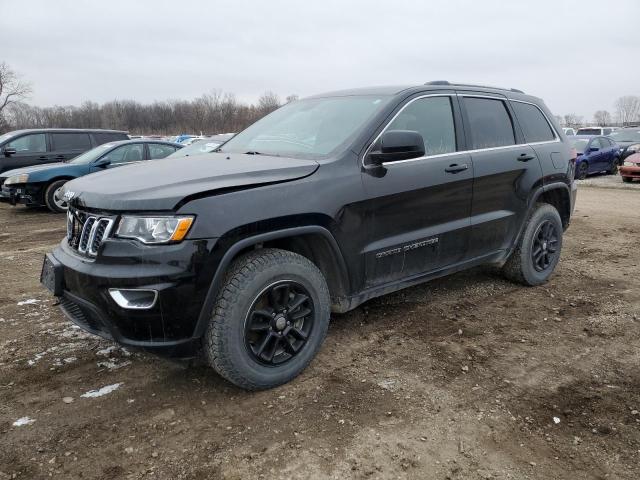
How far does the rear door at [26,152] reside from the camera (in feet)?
37.6

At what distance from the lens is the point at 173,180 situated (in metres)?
2.81

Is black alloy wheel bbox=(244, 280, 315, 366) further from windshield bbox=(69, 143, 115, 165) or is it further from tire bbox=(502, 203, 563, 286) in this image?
windshield bbox=(69, 143, 115, 165)

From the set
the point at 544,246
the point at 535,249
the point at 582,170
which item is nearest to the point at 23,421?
the point at 535,249

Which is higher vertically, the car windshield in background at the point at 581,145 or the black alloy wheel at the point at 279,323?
the car windshield in background at the point at 581,145

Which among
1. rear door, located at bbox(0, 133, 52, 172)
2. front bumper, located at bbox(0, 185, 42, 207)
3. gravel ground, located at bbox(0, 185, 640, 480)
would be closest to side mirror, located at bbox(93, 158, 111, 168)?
front bumper, located at bbox(0, 185, 42, 207)

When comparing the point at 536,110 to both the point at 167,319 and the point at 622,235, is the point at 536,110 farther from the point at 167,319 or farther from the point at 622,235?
the point at 167,319

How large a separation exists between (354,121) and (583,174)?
16530 mm

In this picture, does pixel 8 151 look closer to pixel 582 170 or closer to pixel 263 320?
pixel 263 320

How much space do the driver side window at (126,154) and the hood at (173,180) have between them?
25.4 ft

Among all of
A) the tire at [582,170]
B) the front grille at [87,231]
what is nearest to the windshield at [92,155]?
the front grille at [87,231]

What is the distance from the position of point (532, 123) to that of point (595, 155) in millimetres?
14798

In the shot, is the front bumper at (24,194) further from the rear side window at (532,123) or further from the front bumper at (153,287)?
the rear side window at (532,123)

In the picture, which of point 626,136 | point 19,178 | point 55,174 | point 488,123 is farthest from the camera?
point 626,136

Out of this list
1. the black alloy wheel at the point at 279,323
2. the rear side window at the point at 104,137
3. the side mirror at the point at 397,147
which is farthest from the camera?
the rear side window at the point at 104,137
